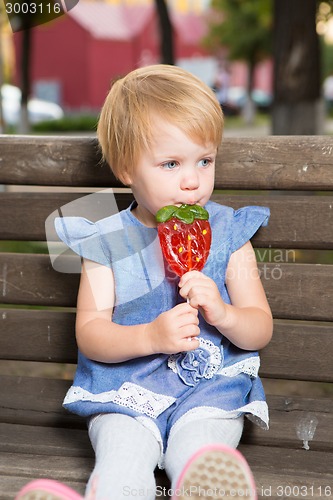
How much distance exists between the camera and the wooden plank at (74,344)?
291 centimetres

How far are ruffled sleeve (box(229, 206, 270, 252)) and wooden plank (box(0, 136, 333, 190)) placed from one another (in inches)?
5.6

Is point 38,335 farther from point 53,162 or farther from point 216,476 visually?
point 216,476

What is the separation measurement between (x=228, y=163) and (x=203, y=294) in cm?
68

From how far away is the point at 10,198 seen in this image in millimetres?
3102

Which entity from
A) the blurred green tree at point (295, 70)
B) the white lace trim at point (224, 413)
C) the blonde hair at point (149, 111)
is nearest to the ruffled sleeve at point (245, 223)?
the blonde hair at point (149, 111)

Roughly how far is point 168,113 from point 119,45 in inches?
1526

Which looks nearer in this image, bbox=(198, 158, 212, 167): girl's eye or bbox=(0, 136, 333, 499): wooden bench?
bbox=(198, 158, 212, 167): girl's eye

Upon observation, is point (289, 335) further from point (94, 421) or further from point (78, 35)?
point (78, 35)

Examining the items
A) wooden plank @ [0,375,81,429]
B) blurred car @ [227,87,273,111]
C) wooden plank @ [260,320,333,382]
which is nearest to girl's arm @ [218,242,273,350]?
wooden plank @ [260,320,333,382]

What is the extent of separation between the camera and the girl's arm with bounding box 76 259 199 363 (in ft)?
7.70

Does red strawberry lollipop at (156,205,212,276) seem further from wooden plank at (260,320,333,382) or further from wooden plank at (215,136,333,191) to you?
wooden plank at (260,320,333,382)

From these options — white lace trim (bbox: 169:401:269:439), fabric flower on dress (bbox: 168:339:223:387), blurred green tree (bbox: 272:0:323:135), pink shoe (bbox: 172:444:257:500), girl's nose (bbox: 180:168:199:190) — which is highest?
girl's nose (bbox: 180:168:199:190)

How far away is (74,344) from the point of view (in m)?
3.10

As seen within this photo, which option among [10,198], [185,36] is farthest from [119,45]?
[10,198]
